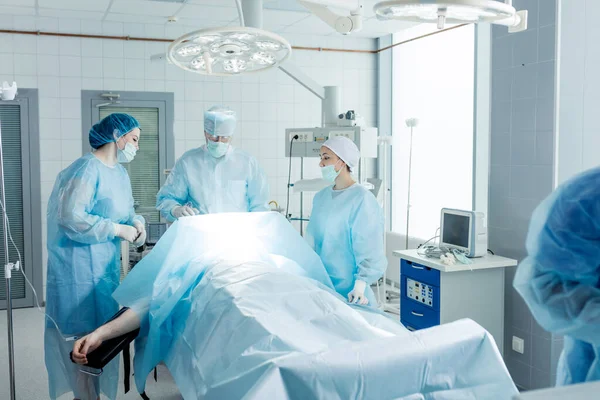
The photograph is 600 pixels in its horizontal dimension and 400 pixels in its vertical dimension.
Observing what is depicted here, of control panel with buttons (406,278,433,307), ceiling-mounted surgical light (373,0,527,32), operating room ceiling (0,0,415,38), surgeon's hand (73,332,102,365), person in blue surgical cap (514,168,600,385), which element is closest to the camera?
person in blue surgical cap (514,168,600,385)

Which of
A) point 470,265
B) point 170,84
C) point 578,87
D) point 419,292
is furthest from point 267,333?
point 170,84

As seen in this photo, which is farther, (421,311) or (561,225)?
(421,311)

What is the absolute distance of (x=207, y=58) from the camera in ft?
6.70

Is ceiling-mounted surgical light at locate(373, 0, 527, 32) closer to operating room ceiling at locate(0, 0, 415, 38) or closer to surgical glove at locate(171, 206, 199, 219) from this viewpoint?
surgical glove at locate(171, 206, 199, 219)

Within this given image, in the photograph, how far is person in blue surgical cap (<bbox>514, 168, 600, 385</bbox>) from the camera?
126 cm

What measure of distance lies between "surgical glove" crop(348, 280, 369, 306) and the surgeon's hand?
1.08 metres

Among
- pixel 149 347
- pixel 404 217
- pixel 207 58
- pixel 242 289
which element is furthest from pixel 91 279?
pixel 404 217

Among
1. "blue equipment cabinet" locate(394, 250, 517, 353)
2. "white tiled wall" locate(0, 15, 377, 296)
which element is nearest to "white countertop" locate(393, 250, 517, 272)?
"blue equipment cabinet" locate(394, 250, 517, 353)

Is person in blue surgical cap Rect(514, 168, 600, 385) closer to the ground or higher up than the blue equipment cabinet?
higher up

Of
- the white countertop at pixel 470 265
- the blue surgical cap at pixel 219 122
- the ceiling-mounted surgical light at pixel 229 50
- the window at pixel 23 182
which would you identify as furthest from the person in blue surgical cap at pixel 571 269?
the window at pixel 23 182

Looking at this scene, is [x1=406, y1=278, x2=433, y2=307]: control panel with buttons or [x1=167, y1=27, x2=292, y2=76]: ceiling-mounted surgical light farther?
[x1=406, y1=278, x2=433, y2=307]: control panel with buttons

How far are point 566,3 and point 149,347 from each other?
8.92 feet

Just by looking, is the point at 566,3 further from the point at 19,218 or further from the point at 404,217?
the point at 19,218

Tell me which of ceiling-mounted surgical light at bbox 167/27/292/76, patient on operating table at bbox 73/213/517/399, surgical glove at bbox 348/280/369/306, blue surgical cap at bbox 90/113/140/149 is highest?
ceiling-mounted surgical light at bbox 167/27/292/76
